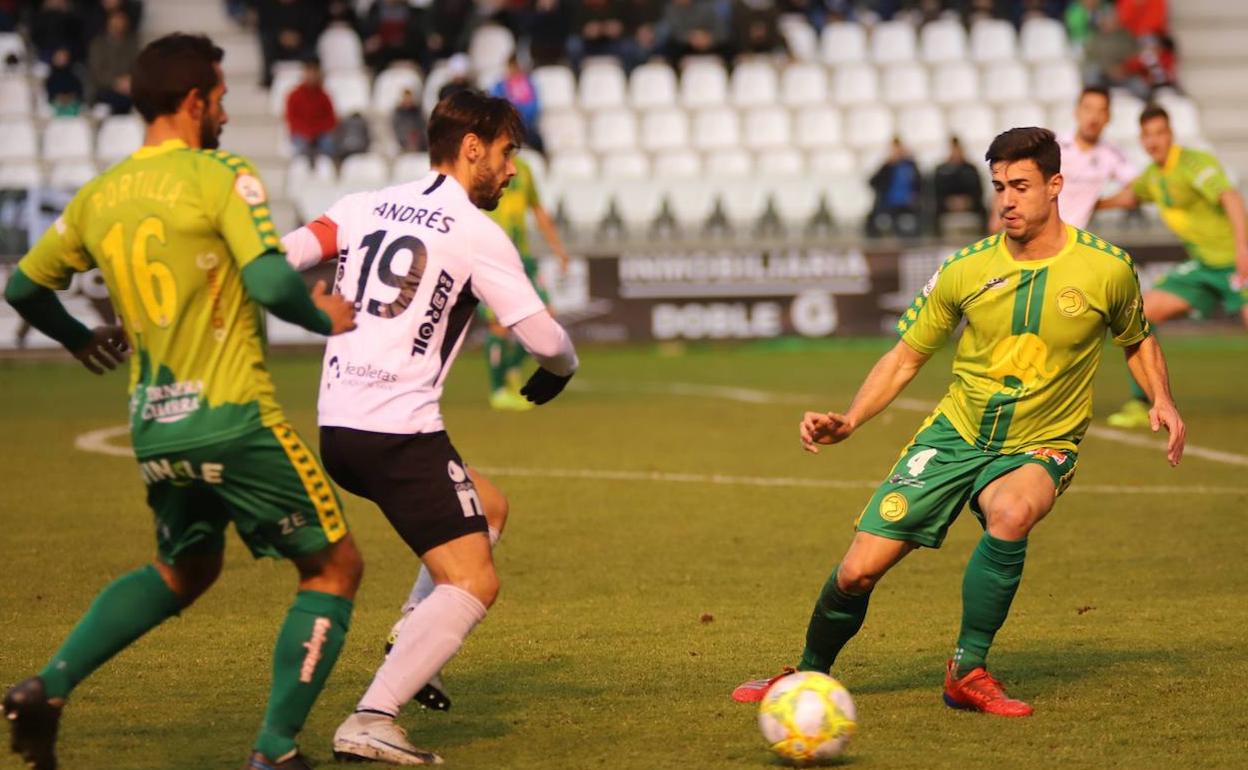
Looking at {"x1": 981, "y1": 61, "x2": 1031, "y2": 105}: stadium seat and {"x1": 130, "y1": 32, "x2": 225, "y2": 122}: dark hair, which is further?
{"x1": 981, "y1": 61, "x2": 1031, "y2": 105}: stadium seat

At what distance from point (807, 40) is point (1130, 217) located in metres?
6.12

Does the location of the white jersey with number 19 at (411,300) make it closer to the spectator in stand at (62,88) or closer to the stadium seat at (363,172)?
the stadium seat at (363,172)

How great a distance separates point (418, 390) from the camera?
5012 mm

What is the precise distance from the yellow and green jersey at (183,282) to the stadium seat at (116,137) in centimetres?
1843

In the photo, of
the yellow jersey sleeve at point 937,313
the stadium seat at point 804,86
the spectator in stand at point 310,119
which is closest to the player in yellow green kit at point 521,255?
the spectator in stand at point 310,119

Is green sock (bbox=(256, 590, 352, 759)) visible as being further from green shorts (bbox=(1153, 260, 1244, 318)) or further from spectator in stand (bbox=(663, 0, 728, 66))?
spectator in stand (bbox=(663, 0, 728, 66))

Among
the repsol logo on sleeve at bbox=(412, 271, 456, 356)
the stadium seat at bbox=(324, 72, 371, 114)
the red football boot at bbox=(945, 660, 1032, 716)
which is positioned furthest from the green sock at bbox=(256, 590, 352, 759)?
the stadium seat at bbox=(324, 72, 371, 114)

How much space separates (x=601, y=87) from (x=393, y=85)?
2.70 meters

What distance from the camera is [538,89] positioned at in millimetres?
23516

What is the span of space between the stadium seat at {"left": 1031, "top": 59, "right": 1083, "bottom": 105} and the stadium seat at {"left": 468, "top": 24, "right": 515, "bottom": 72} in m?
7.07

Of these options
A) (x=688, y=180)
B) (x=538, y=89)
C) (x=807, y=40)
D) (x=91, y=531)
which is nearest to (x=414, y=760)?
(x=91, y=531)

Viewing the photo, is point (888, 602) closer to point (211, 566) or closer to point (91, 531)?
point (211, 566)

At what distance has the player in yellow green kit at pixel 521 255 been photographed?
46.5 ft

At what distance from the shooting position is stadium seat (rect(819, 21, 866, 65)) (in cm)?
2447
